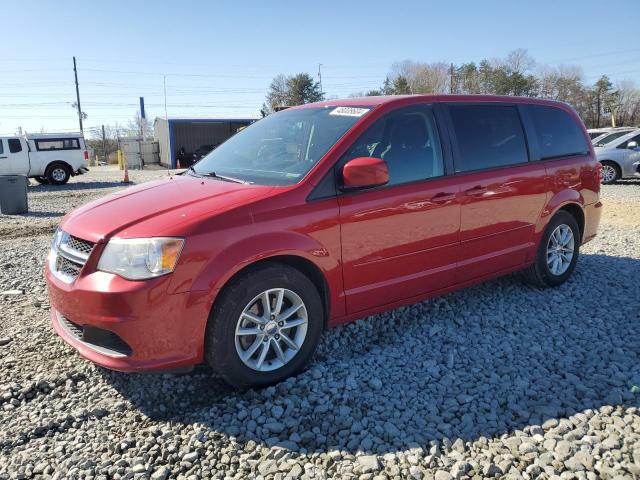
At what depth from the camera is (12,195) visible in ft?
39.0

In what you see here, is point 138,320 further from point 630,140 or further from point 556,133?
point 630,140

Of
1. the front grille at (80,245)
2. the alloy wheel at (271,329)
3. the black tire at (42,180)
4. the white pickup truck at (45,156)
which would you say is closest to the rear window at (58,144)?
the white pickup truck at (45,156)

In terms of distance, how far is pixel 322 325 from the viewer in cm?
338

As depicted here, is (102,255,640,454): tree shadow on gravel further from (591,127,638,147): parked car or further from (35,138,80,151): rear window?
(35,138,80,151): rear window

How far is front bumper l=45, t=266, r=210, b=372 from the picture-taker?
2.73 metres

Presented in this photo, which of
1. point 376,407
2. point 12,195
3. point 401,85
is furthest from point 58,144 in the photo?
point 401,85

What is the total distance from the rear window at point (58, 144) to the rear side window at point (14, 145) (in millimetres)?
610

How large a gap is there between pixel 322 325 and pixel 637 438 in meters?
1.86

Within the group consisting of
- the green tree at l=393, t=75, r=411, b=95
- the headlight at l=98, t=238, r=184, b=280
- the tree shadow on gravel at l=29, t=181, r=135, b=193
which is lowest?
the headlight at l=98, t=238, r=184, b=280

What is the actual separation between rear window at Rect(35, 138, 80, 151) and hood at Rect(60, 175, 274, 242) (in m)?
18.1

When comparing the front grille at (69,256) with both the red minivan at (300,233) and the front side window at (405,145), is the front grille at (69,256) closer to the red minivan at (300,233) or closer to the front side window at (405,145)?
the red minivan at (300,233)

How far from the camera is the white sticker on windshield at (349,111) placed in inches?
146

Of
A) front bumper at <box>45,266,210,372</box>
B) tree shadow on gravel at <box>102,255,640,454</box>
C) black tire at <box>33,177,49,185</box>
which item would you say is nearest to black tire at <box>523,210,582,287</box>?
tree shadow on gravel at <box>102,255,640,454</box>

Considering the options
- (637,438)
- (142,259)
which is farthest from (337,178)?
(637,438)
